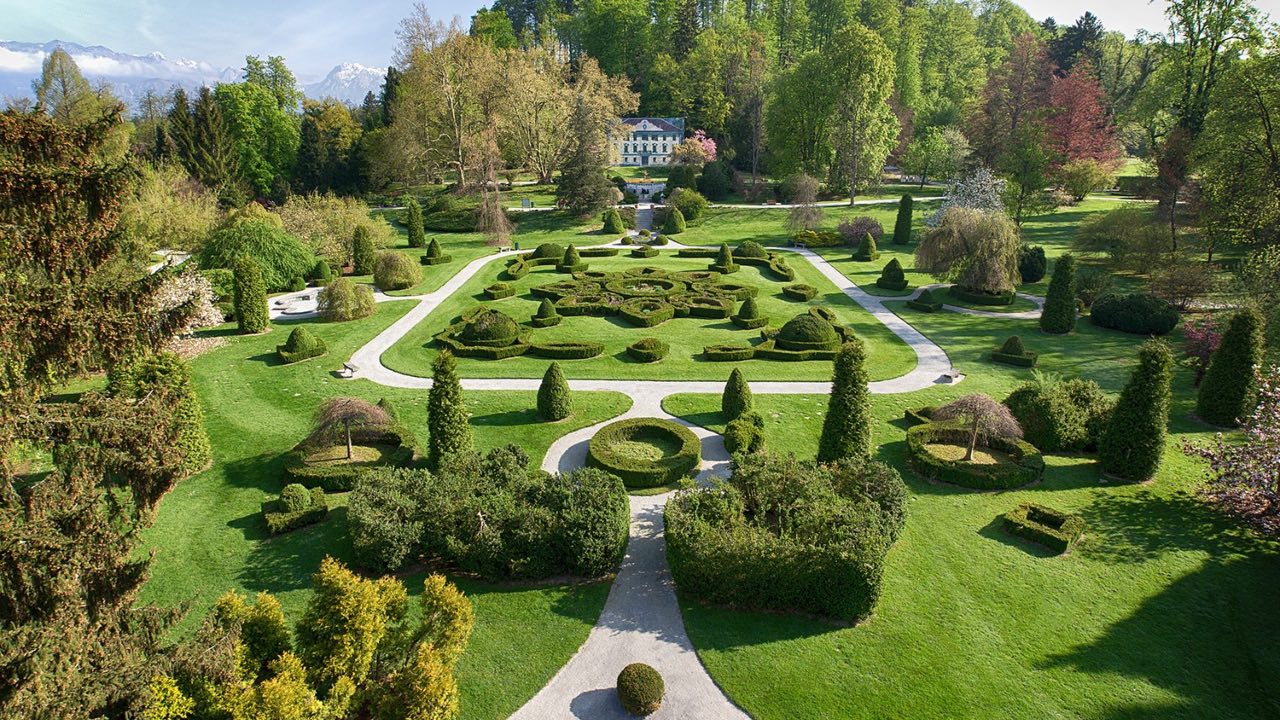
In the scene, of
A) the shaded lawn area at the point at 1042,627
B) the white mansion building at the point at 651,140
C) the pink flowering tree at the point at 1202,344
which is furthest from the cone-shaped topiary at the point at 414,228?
the pink flowering tree at the point at 1202,344

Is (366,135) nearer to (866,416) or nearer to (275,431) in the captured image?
(275,431)

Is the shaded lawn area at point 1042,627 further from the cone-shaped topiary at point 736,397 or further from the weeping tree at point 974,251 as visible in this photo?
the weeping tree at point 974,251

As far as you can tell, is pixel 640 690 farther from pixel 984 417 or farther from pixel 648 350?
pixel 648 350

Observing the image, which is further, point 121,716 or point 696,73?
point 696,73

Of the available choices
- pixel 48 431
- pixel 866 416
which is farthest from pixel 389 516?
pixel 866 416

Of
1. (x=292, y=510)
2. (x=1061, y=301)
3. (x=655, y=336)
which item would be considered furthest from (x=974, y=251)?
(x=292, y=510)

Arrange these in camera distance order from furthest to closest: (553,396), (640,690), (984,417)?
1. (553,396)
2. (984,417)
3. (640,690)

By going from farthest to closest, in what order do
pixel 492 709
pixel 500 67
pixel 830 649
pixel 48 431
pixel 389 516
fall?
1. pixel 500 67
2. pixel 389 516
3. pixel 830 649
4. pixel 492 709
5. pixel 48 431
